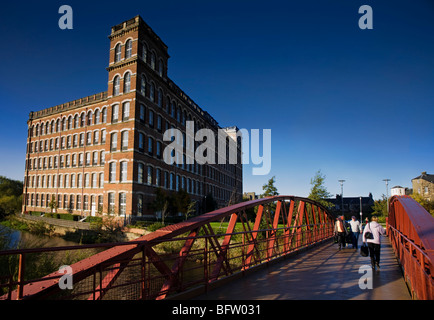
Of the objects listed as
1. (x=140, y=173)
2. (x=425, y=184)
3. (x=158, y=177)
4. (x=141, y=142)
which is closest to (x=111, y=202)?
(x=140, y=173)

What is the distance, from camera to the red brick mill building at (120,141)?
2866 centimetres

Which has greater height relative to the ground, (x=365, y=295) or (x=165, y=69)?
(x=165, y=69)

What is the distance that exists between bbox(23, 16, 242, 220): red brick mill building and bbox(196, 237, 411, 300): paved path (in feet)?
71.8

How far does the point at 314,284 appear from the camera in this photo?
21.2ft

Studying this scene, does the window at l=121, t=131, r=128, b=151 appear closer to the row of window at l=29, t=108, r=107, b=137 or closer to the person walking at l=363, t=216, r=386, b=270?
the row of window at l=29, t=108, r=107, b=137

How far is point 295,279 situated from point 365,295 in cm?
173

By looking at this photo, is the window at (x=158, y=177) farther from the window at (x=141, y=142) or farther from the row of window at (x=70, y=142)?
the row of window at (x=70, y=142)

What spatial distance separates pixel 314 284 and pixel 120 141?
1013 inches

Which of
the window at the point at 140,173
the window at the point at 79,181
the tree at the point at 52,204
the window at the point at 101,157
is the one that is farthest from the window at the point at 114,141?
the tree at the point at 52,204

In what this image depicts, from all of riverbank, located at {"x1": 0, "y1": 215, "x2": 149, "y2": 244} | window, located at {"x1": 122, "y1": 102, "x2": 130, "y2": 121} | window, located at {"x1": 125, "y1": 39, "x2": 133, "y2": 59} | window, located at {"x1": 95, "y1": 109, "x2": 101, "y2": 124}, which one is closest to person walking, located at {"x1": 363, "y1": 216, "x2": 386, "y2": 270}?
riverbank, located at {"x1": 0, "y1": 215, "x2": 149, "y2": 244}
